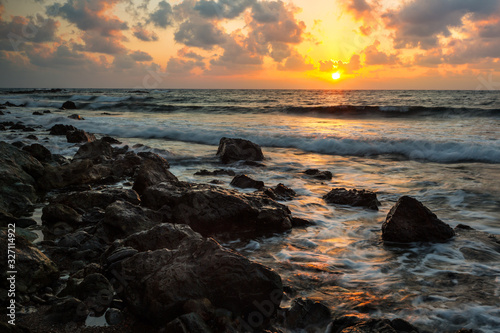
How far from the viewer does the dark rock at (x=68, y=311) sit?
9.58 feet

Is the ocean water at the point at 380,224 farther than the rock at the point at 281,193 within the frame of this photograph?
No

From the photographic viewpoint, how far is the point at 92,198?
581cm

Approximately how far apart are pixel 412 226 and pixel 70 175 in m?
6.49

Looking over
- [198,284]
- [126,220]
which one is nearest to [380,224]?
[198,284]

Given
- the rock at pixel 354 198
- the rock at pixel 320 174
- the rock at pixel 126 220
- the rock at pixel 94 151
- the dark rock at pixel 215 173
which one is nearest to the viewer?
the rock at pixel 126 220

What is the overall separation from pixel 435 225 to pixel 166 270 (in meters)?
3.82

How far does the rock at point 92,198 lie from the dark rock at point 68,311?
2.83m

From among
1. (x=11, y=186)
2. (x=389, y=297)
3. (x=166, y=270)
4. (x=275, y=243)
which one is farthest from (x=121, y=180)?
(x=389, y=297)

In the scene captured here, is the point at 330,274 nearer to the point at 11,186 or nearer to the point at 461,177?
the point at 11,186

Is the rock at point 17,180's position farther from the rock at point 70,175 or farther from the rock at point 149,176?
the rock at point 149,176

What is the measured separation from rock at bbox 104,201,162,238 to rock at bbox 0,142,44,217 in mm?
1889

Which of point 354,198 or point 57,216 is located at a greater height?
point 354,198

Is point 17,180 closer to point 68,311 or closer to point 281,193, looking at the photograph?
point 68,311

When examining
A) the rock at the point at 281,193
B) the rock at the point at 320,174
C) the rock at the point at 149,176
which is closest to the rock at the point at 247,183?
the rock at the point at 281,193
